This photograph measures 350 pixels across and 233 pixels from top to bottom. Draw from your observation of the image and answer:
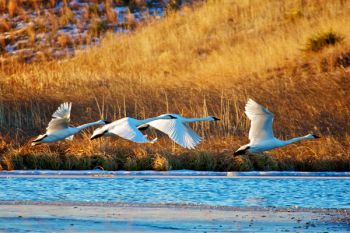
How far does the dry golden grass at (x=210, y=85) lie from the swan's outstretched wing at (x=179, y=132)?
2.68 m

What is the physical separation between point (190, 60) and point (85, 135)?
395 inches

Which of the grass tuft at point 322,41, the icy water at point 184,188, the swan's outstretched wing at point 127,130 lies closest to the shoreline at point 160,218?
the icy water at point 184,188

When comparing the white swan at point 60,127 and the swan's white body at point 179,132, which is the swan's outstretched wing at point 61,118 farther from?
the swan's white body at point 179,132

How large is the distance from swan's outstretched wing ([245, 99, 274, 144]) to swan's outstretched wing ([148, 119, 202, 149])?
109 centimetres

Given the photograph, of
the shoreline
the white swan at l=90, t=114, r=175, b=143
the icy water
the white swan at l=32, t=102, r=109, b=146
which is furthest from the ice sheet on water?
the shoreline

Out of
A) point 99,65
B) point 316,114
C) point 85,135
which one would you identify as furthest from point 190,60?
point 85,135

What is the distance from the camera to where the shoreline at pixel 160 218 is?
10.7m

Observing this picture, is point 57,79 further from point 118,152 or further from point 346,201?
point 346,201

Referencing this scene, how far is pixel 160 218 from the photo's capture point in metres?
11.4

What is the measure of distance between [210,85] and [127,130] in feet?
35.8

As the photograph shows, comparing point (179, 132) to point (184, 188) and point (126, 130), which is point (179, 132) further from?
point (184, 188)

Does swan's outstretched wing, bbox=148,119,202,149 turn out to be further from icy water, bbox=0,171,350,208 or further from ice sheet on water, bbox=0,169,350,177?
ice sheet on water, bbox=0,169,350,177

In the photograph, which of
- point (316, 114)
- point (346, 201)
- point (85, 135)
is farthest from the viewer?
point (316, 114)

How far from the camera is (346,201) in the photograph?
528 inches
